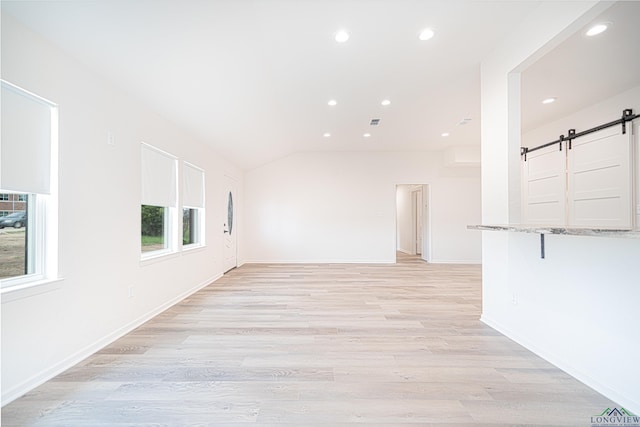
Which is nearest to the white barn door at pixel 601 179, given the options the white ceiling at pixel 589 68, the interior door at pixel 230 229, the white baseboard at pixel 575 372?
the white ceiling at pixel 589 68

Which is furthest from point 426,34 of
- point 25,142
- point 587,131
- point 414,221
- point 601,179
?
point 414,221

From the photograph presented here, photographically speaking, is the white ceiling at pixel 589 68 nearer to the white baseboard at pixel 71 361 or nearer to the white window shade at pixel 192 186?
the white window shade at pixel 192 186

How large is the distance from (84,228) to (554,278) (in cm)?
399

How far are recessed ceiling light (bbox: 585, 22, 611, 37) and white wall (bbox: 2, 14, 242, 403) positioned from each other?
449 centimetres

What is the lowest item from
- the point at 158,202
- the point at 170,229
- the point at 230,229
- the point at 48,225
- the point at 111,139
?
the point at 230,229

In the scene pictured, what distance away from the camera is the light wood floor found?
1.69m

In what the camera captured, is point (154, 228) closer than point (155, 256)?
No

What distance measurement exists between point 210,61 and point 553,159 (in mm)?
5825

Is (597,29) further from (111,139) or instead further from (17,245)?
(17,245)

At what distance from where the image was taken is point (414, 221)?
937 cm

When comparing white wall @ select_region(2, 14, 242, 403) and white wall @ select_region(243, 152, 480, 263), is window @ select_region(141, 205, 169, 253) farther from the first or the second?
white wall @ select_region(243, 152, 480, 263)

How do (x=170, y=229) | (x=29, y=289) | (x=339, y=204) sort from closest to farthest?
(x=29, y=289) → (x=170, y=229) → (x=339, y=204)

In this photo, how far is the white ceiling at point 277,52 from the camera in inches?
82.7

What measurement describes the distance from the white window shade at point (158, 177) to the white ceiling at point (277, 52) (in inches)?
21.9
